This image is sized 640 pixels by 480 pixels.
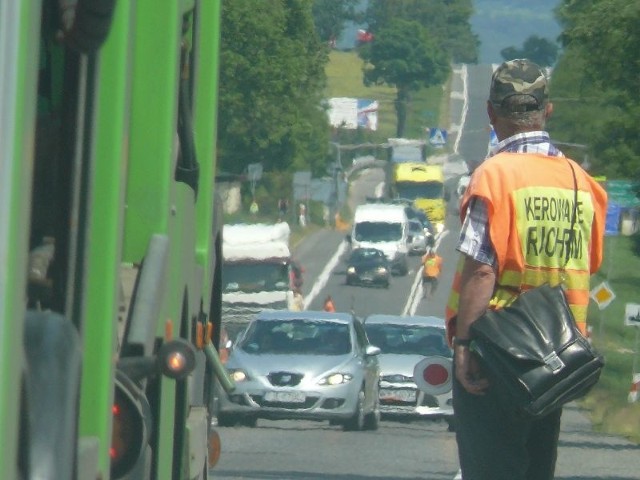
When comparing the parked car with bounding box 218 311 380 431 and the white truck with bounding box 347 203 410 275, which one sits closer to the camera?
the parked car with bounding box 218 311 380 431

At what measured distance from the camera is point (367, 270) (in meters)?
65.9

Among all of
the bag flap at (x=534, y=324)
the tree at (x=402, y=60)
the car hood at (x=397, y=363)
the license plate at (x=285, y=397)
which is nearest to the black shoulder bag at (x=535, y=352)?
the bag flap at (x=534, y=324)

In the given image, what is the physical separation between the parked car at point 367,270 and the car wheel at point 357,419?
42.9m

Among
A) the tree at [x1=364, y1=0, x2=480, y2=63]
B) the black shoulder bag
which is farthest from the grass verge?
the tree at [x1=364, y1=0, x2=480, y2=63]

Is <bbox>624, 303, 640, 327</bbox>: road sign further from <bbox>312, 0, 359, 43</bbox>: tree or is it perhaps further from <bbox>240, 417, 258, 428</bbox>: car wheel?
<bbox>312, 0, 359, 43</bbox>: tree

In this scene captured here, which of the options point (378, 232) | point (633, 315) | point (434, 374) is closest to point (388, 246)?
point (378, 232)

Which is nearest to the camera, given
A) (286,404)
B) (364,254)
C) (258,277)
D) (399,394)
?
(286,404)

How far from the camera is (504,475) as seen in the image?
15.6ft

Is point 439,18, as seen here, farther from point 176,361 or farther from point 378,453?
point 176,361

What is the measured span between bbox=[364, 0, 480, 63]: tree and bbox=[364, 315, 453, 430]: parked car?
121 meters

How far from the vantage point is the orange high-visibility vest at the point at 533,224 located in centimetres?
470

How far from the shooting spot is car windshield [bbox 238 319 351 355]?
22953 millimetres

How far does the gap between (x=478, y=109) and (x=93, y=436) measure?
145917mm

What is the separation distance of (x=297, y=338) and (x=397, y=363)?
2.62 metres
